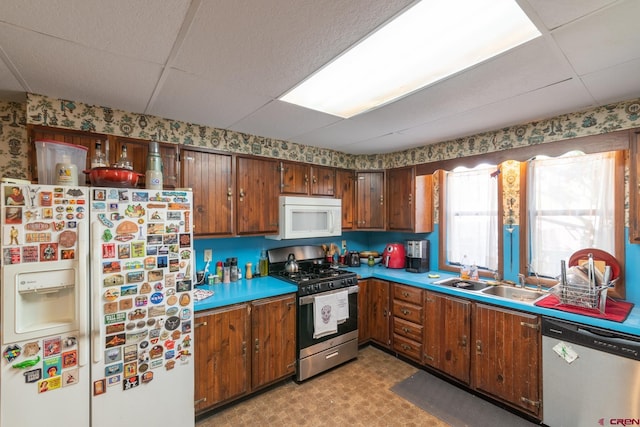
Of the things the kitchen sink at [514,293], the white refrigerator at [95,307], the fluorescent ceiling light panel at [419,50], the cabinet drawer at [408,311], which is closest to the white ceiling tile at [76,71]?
the white refrigerator at [95,307]

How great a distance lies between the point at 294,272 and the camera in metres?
3.03

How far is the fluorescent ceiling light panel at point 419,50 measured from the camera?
1.21m

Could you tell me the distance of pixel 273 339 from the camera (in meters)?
2.49

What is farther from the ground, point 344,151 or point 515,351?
point 344,151

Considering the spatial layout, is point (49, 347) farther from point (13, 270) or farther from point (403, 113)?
point (403, 113)

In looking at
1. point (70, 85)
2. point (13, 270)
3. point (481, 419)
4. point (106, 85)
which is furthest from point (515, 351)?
point (70, 85)

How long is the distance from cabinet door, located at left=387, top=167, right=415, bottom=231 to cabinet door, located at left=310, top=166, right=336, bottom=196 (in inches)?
30.3

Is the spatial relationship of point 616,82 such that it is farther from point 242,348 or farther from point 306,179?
point 242,348

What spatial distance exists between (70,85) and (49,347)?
1.54 m

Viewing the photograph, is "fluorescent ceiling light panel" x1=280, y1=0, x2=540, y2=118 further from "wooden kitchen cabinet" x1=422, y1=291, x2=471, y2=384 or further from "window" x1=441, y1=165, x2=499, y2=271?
"wooden kitchen cabinet" x1=422, y1=291, x2=471, y2=384

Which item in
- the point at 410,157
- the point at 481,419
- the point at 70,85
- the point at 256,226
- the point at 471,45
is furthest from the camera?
the point at 410,157

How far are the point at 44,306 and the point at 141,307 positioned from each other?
465mm

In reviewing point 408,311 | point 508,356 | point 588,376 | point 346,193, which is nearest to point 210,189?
point 346,193

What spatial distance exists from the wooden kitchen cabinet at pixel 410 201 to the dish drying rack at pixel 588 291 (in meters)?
1.45
